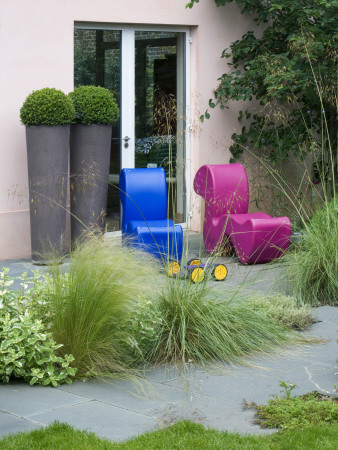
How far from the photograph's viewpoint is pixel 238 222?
8930 mm

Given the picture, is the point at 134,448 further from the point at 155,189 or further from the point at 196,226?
the point at 196,226

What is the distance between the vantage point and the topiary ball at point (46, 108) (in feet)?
28.4

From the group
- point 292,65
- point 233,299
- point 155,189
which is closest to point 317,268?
point 233,299

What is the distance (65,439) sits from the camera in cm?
400

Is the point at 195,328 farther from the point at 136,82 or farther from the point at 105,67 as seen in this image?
the point at 136,82

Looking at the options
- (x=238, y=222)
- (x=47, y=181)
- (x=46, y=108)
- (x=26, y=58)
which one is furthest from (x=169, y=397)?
(x=26, y=58)

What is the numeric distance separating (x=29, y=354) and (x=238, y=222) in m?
4.32

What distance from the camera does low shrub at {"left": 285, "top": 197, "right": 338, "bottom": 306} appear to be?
704cm

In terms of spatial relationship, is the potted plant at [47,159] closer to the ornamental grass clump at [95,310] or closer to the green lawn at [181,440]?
the ornamental grass clump at [95,310]

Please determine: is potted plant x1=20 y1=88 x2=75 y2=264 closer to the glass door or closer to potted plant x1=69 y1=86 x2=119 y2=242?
potted plant x1=69 y1=86 x2=119 y2=242

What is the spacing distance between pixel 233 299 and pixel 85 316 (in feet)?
4.05

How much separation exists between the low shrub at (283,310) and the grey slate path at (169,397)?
0.41 m

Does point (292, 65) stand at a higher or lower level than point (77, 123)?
higher

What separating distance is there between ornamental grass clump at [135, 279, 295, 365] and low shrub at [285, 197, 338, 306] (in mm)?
1277
